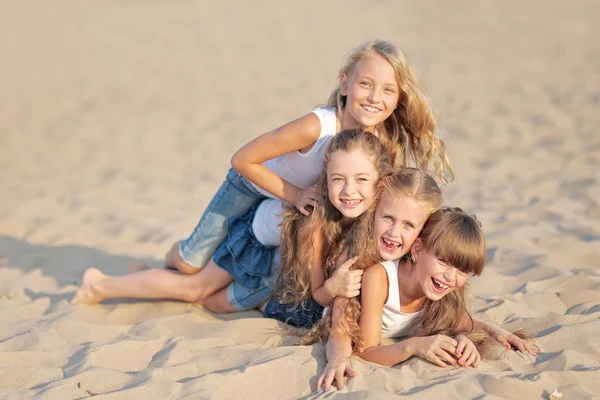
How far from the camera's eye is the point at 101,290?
13.4 feet

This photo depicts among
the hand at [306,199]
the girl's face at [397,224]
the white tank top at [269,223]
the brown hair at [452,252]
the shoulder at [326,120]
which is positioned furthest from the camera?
the white tank top at [269,223]

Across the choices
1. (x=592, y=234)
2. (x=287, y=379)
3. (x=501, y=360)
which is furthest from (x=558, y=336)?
(x=592, y=234)

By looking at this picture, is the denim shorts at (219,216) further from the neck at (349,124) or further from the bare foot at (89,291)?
the neck at (349,124)

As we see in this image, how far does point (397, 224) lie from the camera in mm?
3203

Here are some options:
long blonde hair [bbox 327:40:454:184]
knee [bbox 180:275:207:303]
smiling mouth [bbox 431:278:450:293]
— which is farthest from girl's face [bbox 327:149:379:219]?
knee [bbox 180:275:207:303]

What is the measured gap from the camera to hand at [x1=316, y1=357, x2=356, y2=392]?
280 centimetres

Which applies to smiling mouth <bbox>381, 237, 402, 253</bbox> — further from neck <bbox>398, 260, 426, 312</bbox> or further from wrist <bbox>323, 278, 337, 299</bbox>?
wrist <bbox>323, 278, 337, 299</bbox>

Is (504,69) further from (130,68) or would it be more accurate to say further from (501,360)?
(501,360)

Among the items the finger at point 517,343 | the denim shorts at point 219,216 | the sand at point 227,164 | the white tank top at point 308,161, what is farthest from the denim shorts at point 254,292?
the finger at point 517,343

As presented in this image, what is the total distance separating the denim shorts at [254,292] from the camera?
3852 millimetres

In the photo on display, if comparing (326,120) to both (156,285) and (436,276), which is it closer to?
(436,276)

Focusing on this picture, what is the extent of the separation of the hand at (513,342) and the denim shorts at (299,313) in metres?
0.90

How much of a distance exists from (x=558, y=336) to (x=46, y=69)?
9990 mm

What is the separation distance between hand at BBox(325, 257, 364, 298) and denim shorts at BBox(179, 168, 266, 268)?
93 centimetres
